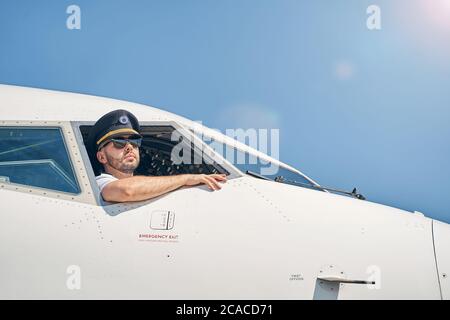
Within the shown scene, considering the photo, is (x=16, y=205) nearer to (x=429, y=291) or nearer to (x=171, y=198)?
(x=171, y=198)

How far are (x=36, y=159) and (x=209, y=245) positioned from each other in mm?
2215

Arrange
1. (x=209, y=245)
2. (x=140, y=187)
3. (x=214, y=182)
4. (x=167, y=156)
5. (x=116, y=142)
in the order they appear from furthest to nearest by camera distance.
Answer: (x=167, y=156) < (x=116, y=142) < (x=214, y=182) < (x=140, y=187) < (x=209, y=245)

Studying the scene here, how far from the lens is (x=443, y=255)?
226 inches

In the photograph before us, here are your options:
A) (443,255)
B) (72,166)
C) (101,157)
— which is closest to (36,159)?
(72,166)

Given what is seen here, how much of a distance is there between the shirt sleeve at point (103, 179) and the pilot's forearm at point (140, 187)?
6cm

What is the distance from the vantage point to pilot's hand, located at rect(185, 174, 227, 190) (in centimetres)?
612

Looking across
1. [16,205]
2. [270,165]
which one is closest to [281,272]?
[270,165]

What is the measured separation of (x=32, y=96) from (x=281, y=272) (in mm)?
3729

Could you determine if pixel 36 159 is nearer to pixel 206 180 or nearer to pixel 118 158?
pixel 118 158

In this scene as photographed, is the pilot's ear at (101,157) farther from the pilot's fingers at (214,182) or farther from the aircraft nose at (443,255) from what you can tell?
the aircraft nose at (443,255)

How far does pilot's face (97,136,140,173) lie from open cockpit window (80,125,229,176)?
0.25 ft

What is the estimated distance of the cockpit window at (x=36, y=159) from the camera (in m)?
6.14

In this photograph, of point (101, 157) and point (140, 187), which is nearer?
point (140, 187)

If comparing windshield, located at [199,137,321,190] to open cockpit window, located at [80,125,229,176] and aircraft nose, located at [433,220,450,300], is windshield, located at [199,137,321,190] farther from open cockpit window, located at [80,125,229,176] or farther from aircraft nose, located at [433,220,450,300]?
aircraft nose, located at [433,220,450,300]
